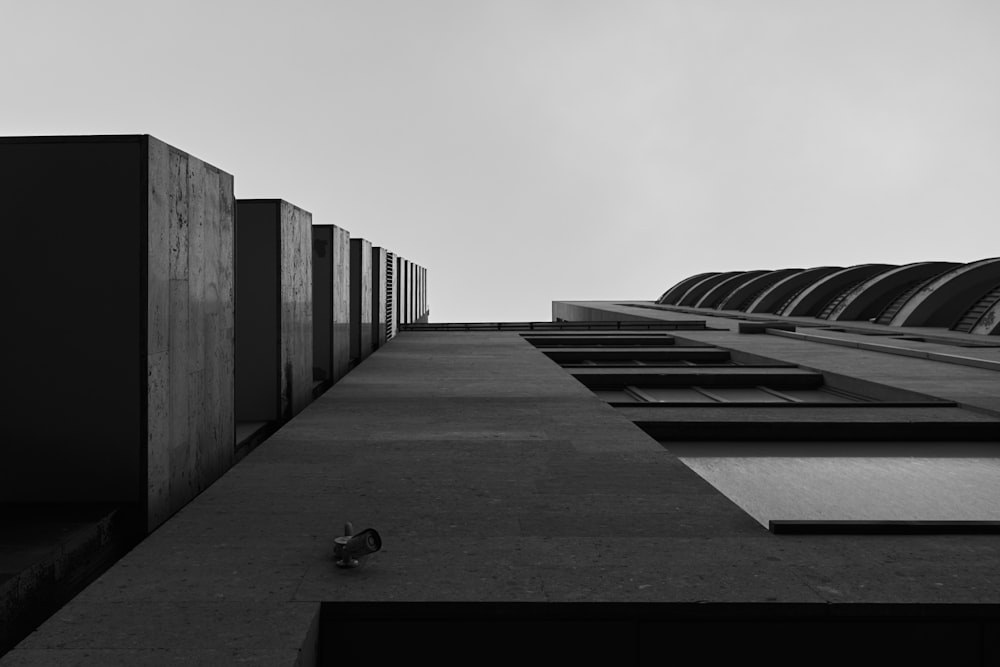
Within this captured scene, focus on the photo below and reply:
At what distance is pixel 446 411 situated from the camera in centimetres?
1119

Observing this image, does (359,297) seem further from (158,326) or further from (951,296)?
(951,296)

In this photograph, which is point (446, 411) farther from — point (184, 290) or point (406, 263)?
point (406, 263)

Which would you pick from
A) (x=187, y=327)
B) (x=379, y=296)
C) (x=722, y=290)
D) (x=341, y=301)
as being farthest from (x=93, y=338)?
(x=722, y=290)

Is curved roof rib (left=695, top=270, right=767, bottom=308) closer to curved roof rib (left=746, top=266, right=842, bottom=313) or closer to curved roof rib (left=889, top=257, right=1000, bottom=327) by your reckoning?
curved roof rib (left=746, top=266, right=842, bottom=313)

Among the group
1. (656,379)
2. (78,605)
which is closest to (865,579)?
(78,605)

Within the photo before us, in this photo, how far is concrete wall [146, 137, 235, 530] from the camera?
253 inches

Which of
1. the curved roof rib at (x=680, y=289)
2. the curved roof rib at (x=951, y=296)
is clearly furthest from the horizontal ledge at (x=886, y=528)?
the curved roof rib at (x=680, y=289)

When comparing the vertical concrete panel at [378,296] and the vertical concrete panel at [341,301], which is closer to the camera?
the vertical concrete panel at [341,301]

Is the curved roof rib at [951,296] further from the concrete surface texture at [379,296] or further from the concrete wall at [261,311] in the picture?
the concrete wall at [261,311]

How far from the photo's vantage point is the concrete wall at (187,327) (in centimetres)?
643

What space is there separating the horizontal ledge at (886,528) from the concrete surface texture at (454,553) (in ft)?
0.37

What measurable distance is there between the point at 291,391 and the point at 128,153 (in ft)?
18.1

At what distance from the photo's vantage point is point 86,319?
20.9ft

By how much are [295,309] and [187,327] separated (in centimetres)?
456
